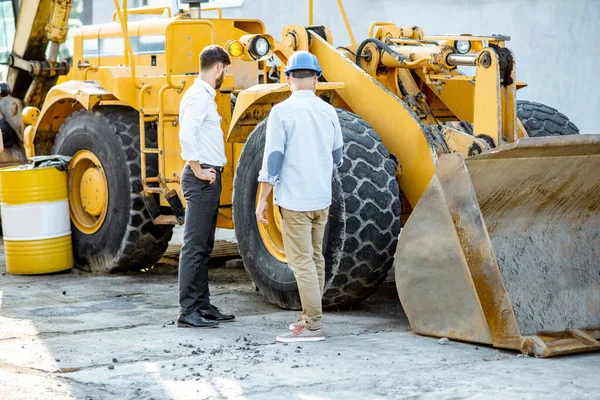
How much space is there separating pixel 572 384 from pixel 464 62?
256cm

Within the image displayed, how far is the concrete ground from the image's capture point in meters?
5.36

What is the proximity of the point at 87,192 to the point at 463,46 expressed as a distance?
12.0 feet

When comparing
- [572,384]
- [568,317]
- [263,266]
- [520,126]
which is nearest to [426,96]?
[520,126]

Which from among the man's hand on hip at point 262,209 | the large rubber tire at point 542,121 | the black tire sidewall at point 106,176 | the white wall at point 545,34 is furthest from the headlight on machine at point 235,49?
the white wall at point 545,34

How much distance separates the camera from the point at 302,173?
6516 mm

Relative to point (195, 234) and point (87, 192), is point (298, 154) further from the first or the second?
point (87, 192)

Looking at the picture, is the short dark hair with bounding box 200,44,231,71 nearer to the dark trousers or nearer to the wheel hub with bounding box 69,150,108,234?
the dark trousers

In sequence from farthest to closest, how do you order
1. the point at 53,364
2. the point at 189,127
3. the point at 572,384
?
the point at 189,127, the point at 53,364, the point at 572,384

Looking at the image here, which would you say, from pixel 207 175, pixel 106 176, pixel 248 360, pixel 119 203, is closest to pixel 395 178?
pixel 207 175

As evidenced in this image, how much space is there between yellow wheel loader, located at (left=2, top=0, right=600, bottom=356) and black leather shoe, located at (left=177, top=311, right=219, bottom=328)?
2.02 ft

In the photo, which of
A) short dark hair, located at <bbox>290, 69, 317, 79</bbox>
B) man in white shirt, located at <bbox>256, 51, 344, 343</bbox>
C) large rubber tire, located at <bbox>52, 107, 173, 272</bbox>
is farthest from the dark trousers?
large rubber tire, located at <bbox>52, 107, 173, 272</bbox>

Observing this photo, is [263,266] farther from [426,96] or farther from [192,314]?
[426,96]

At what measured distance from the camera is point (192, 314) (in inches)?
279

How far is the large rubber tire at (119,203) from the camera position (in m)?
9.29
